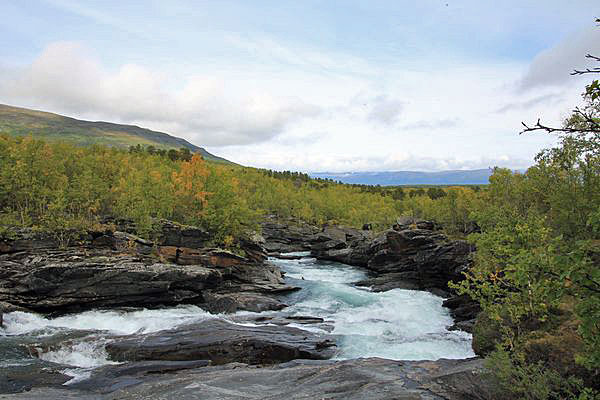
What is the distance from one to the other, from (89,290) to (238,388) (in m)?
25.1

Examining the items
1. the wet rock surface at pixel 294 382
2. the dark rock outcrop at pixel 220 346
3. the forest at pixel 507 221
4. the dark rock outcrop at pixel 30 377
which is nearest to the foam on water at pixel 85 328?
the dark rock outcrop at pixel 30 377

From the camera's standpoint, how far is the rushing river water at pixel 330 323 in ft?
86.2

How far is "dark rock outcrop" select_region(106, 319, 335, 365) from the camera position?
25672 mm

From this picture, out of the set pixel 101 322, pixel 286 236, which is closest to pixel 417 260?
pixel 101 322

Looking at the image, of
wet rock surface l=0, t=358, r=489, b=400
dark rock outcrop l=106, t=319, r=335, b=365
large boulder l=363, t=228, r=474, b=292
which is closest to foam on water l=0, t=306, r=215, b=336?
dark rock outcrop l=106, t=319, r=335, b=365

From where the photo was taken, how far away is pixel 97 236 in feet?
145

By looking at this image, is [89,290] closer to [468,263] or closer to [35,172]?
[35,172]

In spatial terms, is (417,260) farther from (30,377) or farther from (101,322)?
(30,377)

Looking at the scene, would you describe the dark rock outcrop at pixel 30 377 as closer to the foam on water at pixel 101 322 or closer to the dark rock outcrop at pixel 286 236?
the foam on water at pixel 101 322

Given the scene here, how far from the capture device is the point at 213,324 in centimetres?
3106

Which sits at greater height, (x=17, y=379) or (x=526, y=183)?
(x=526, y=183)

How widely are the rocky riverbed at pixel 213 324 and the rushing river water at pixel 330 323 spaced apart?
123mm

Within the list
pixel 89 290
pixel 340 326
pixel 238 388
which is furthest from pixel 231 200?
pixel 238 388

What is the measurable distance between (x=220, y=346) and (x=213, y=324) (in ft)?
15.6
